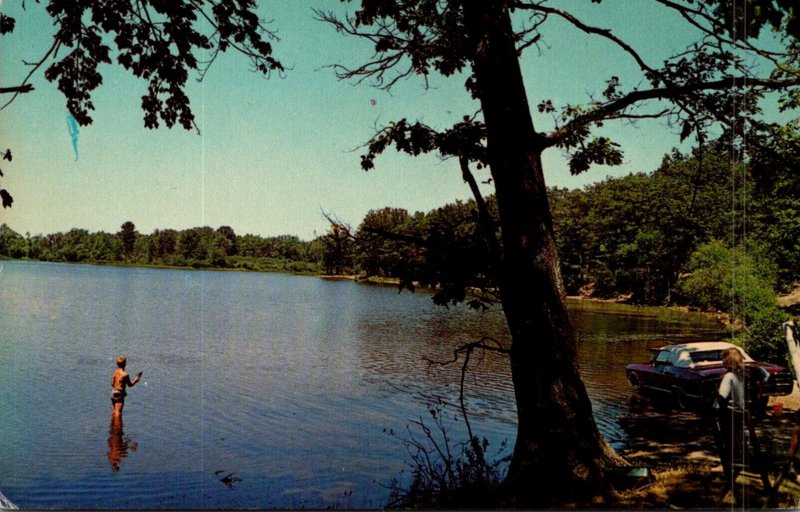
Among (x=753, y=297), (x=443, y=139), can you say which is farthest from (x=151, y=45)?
(x=753, y=297)

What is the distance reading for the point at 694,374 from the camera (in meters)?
12.0

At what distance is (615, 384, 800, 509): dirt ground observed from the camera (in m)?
5.36

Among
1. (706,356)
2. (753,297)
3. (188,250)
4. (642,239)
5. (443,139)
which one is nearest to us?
(443,139)

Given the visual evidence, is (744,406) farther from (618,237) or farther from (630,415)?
(618,237)

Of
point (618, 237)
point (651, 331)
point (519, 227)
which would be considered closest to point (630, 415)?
point (519, 227)

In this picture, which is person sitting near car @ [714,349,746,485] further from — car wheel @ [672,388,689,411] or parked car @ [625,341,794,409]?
car wheel @ [672,388,689,411]

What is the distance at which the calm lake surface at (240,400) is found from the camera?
923cm

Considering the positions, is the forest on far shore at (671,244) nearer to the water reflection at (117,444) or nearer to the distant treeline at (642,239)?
the distant treeline at (642,239)

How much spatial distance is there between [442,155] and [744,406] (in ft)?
13.1

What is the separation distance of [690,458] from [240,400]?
10.5 m

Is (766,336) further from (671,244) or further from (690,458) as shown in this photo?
(671,244)

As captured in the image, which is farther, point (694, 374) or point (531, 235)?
point (694, 374)

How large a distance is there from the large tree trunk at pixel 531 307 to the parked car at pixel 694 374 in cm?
606

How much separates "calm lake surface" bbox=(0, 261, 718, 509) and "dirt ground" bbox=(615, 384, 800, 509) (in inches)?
32.0
